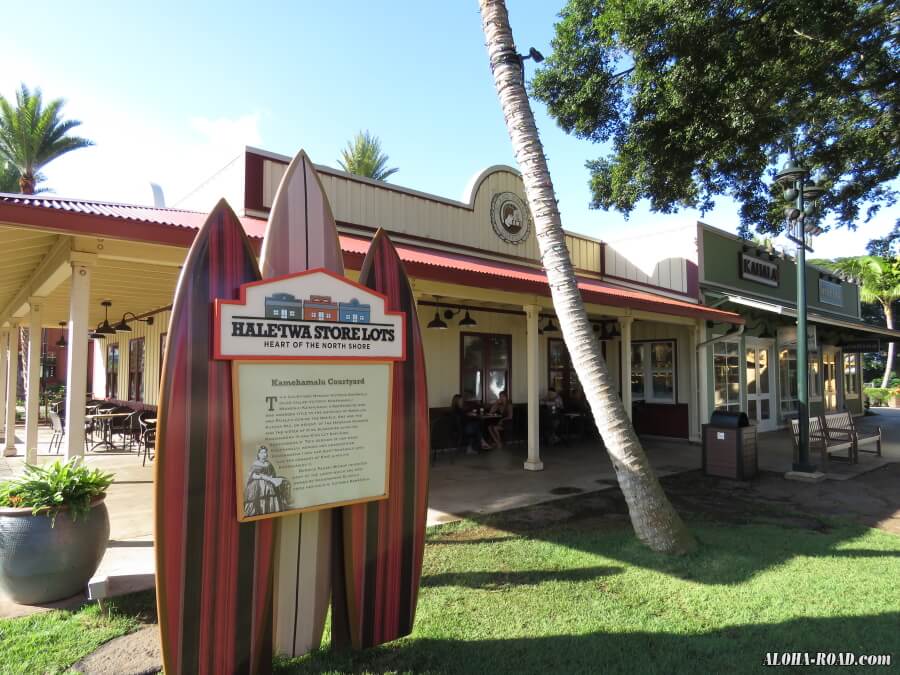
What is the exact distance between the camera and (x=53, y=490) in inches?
156

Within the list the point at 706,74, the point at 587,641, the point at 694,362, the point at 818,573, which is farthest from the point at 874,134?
the point at 587,641

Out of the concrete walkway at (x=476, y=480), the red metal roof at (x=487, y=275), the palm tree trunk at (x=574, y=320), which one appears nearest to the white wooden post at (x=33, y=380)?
the concrete walkway at (x=476, y=480)

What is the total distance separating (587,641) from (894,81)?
10.8 metres

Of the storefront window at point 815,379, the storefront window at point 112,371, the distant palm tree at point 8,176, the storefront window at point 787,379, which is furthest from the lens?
the distant palm tree at point 8,176

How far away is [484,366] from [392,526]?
886 centimetres

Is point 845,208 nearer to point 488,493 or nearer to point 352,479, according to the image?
point 488,493

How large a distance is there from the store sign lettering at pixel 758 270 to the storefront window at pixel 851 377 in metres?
8.13

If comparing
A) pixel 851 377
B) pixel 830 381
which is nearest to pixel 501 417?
pixel 830 381

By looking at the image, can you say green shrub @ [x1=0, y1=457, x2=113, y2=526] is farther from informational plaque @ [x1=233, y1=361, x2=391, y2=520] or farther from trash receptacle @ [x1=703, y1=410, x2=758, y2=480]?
trash receptacle @ [x1=703, y1=410, x2=758, y2=480]

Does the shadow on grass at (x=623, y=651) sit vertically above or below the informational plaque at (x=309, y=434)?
below

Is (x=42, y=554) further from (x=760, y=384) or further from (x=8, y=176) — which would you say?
(x=8, y=176)

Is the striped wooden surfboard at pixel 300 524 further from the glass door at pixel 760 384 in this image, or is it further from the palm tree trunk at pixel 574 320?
the glass door at pixel 760 384

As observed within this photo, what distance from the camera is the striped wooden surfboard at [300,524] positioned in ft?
10.3

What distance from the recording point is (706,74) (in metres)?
8.92
